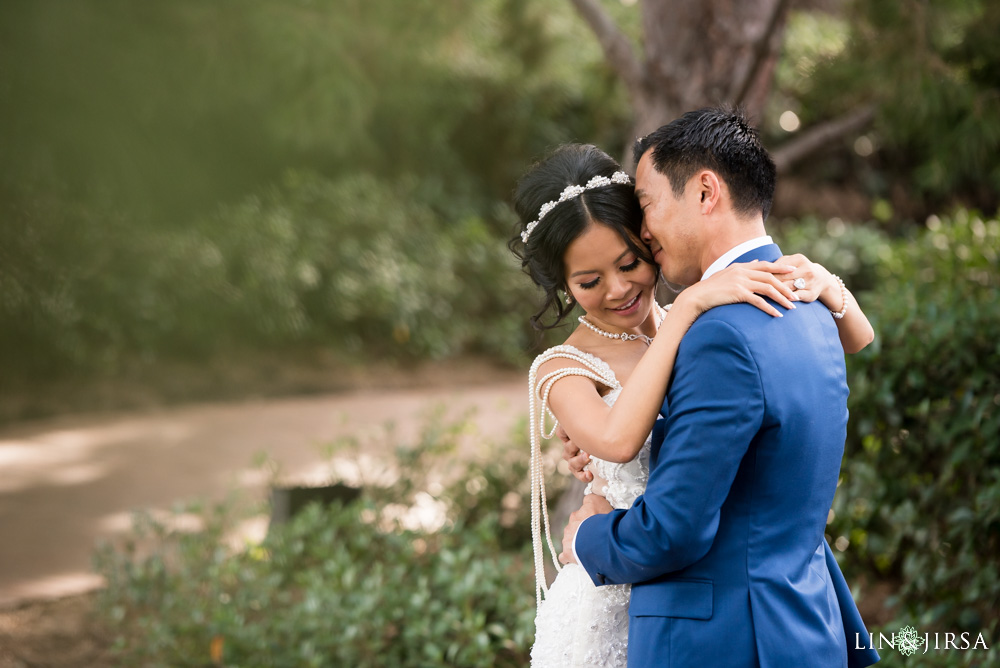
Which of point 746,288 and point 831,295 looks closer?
point 746,288

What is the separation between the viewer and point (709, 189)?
5.43ft

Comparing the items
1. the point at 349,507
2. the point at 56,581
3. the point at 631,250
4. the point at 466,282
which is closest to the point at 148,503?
the point at 56,581

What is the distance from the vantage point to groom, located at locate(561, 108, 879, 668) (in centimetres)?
147

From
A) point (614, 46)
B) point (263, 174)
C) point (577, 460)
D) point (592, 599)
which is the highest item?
point (263, 174)

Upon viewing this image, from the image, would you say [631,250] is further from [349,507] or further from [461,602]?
[349,507]

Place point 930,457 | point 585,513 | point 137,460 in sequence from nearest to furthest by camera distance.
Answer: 1. point 585,513
2. point 930,457
3. point 137,460

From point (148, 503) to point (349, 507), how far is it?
234cm

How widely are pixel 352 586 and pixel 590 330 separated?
1.98 meters

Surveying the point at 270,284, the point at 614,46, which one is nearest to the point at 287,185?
the point at 270,284

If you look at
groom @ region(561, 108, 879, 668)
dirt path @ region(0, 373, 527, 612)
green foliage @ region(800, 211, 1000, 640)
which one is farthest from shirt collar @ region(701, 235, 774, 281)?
dirt path @ region(0, 373, 527, 612)

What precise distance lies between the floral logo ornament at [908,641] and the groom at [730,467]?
138cm

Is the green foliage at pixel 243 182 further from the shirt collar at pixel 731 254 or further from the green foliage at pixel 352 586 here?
the shirt collar at pixel 731 254

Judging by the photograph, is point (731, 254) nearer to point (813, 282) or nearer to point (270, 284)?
point (813, 282)

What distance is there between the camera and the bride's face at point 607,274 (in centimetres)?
191
